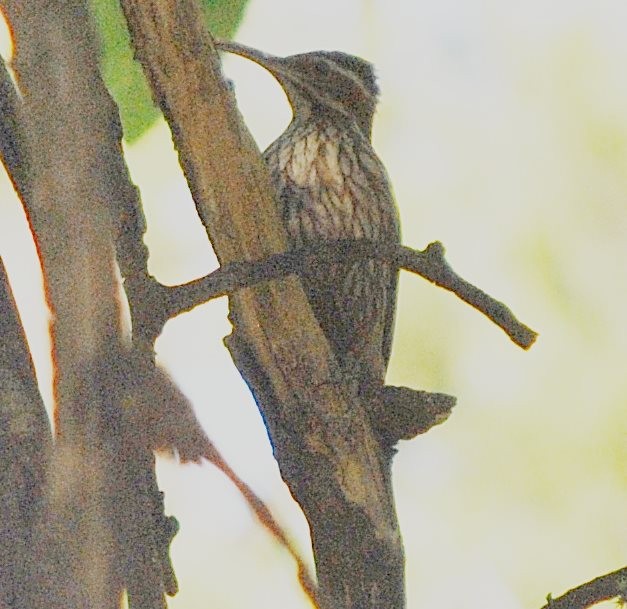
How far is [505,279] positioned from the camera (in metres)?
1.41

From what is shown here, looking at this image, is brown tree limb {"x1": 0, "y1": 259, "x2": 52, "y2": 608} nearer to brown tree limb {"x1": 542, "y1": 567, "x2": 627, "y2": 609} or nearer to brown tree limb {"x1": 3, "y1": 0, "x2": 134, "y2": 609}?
brown tree limb {"x1": 3, "y1": 0, "x2": 134, "y2": 609}

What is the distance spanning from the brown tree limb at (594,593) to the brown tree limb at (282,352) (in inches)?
7.4

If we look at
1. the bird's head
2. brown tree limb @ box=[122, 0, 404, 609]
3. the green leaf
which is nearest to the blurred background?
the green leaf

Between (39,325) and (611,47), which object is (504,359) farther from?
(39,325)

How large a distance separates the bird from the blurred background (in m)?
0.17

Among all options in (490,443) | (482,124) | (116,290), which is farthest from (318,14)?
(116,290)

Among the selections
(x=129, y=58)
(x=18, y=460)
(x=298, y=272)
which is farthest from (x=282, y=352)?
(x=129, y=58)

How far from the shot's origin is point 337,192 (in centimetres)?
119

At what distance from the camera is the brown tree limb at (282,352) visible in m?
0.95

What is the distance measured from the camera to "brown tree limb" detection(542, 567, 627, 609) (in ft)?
2.78

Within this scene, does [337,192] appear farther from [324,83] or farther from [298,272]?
[298,272]

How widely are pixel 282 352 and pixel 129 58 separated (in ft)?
1.44

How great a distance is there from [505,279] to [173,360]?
480mm

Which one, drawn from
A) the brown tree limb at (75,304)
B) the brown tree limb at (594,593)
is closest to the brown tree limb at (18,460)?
the brown tree limb at (75,304)
